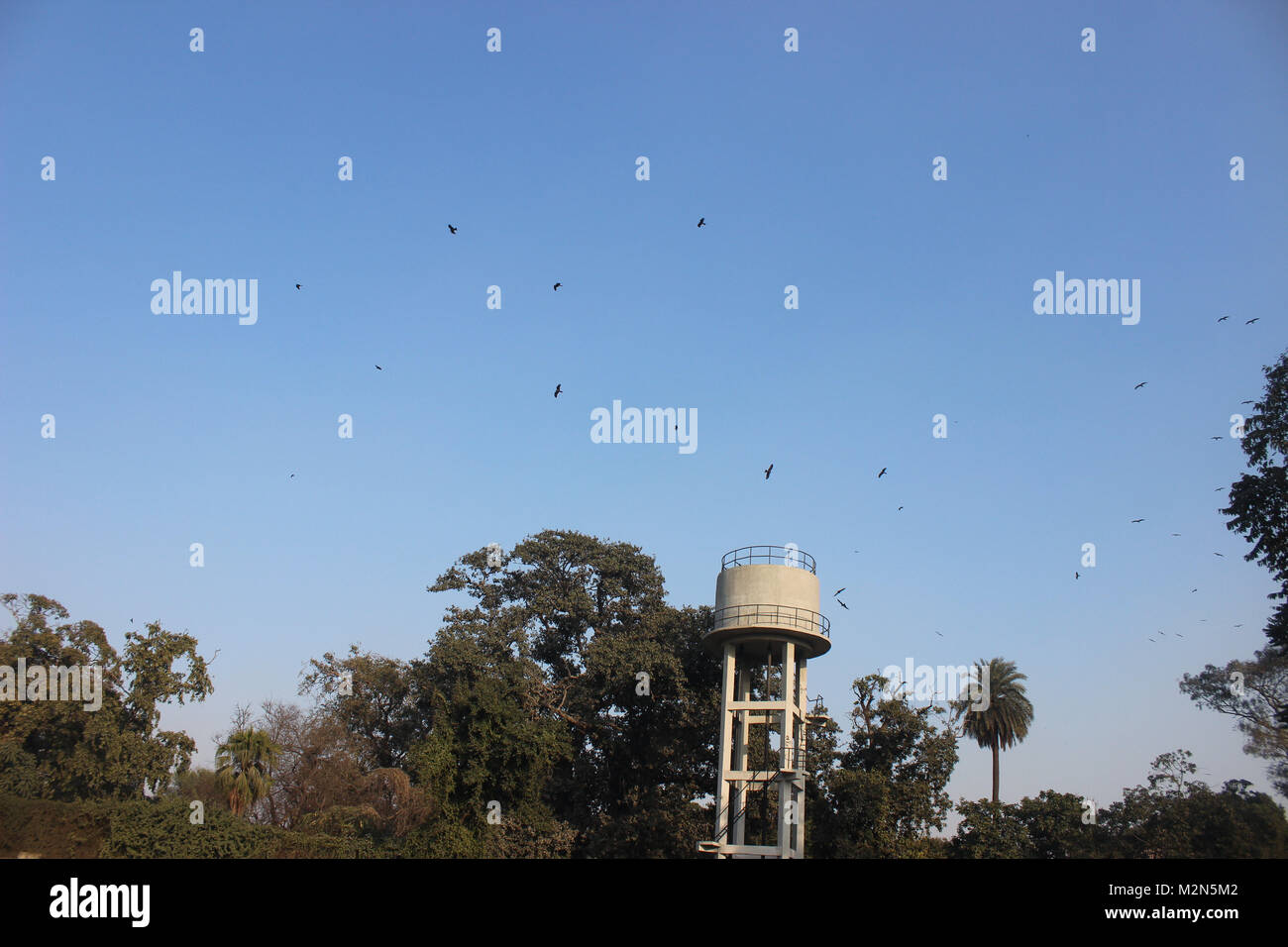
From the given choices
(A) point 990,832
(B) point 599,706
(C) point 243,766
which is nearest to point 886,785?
(A) point 990,832

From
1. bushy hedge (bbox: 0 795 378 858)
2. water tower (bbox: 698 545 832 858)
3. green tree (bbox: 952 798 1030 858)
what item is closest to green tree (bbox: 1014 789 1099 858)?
green tree (bbox: 952 798 1030 858)

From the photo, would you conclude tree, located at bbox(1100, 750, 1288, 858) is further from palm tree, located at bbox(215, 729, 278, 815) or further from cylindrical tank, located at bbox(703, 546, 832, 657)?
palm tree, located at bbox(215, 729, 278, 815)

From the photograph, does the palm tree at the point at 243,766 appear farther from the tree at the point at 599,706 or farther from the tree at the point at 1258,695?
the tree at the point at 1258,695

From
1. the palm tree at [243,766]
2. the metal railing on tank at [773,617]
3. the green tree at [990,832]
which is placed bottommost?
the green tree at [990,832]

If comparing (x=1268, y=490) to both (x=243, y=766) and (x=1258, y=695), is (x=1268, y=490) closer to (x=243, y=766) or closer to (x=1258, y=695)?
(x=1258, y=695)

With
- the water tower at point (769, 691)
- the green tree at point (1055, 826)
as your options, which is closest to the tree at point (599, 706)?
the water tower at point (769, 691)
